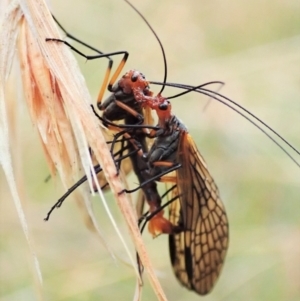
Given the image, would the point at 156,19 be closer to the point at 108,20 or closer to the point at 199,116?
the point at 108,20

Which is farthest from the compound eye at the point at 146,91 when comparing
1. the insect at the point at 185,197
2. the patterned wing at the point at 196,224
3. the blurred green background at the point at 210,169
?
the blurred green background at the point at 210,169

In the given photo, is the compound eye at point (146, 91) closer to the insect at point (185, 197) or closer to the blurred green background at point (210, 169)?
the insect at point (185, 197)

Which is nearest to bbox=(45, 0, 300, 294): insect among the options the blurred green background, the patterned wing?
the patterned wing

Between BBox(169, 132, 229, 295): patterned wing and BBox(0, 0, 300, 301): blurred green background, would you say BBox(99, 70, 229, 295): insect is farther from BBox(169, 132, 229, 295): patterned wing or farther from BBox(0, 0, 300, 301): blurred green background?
BBox(0, 0, 300, 301): blurred green background

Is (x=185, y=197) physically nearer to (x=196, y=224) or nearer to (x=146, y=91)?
(x=196, y=224)

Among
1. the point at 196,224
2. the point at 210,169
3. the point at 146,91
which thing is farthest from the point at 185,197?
the point at 210,169
